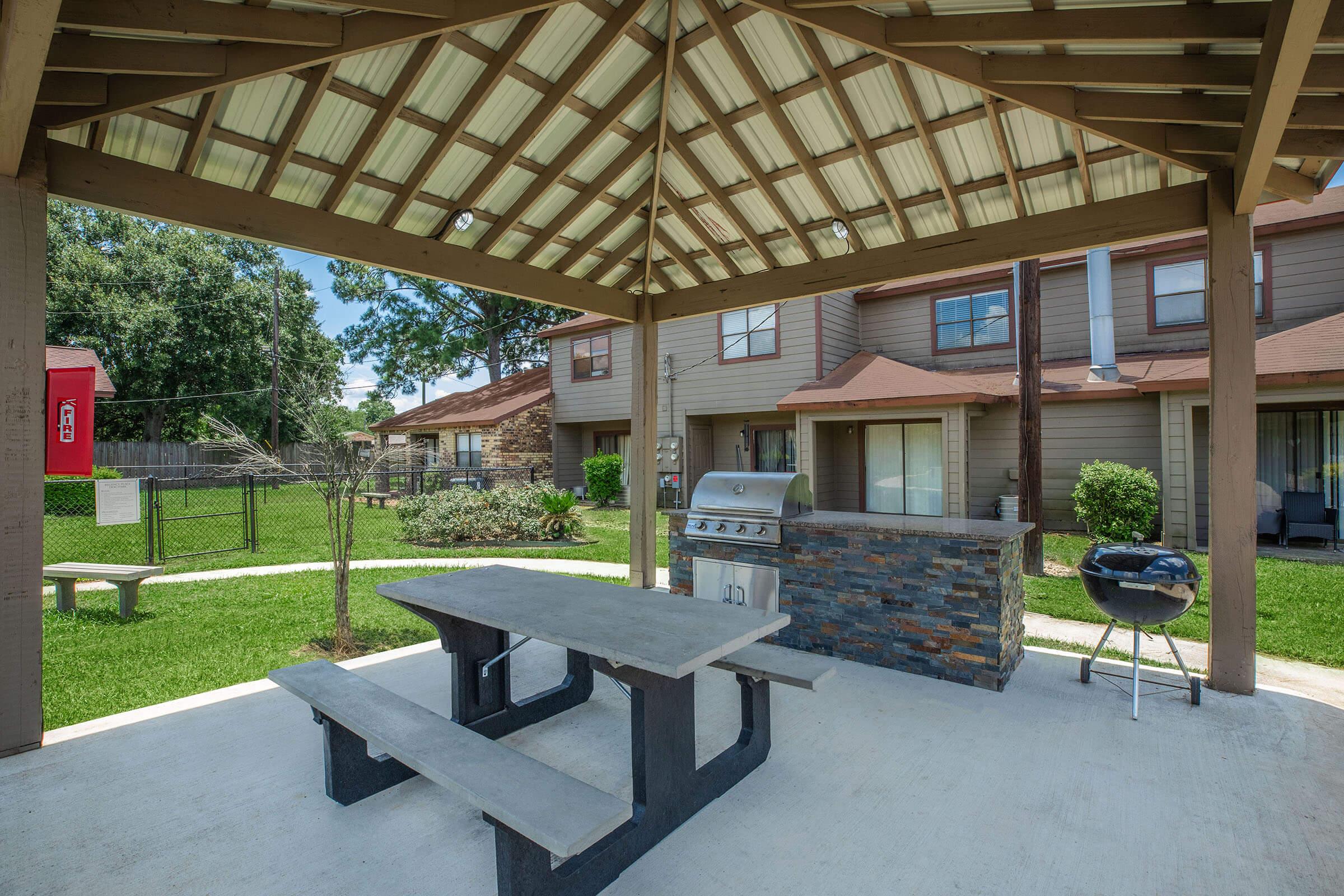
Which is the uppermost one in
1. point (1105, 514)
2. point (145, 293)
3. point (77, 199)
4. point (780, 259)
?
point (145, 293)

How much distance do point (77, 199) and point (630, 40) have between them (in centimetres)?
324

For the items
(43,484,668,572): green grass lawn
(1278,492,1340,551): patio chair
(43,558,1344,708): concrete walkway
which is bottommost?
(43,558,1344,708): concrete walkway

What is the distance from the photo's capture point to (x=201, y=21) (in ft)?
8.84

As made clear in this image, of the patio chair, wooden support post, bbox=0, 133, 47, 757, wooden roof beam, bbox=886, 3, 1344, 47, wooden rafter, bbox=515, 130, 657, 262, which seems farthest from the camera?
the patio chair

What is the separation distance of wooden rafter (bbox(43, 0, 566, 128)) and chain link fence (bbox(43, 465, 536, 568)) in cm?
296

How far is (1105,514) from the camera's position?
8.55 metres

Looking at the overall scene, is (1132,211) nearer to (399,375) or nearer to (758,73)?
(758,73)

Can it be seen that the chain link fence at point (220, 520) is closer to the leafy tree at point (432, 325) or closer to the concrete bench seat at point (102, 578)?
the concrete bench seat at point (102, 578)

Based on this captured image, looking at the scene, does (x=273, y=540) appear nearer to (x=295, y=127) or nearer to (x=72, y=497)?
(x=72, y=497)

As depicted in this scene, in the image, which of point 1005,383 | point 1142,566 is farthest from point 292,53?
point 1005,383

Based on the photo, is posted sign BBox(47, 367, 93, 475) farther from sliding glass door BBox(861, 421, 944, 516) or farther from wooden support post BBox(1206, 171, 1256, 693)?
sliding glass door BBox(861, 421, 944, 516)

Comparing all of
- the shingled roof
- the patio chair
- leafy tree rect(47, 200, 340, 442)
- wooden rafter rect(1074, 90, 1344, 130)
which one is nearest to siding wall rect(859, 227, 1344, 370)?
the patio chair

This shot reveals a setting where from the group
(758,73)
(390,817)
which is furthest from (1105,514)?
(390,817)

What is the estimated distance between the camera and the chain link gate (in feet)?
27.7
